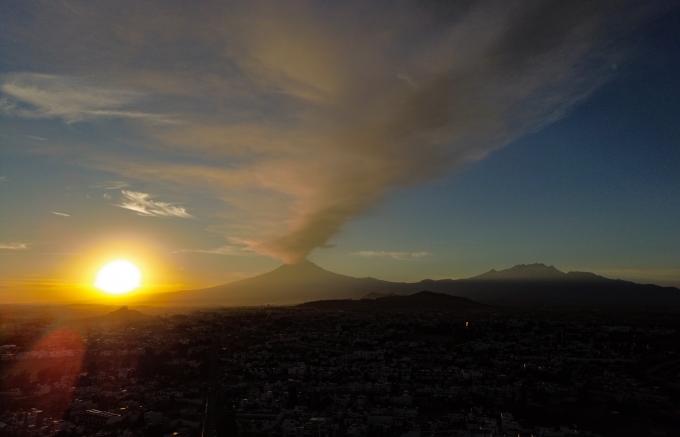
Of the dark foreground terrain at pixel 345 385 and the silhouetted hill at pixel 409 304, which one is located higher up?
the silhouetted hill at pixel 409 304

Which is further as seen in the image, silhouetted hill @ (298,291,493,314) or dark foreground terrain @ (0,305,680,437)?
silhouetted hill @ (298,291,493,314)

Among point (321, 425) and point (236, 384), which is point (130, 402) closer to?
point (236, 384)

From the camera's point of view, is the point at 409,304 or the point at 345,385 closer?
the point at 345,385

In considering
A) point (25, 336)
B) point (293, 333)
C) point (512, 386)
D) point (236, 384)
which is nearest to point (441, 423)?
point (512, 386)

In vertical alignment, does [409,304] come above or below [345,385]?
above

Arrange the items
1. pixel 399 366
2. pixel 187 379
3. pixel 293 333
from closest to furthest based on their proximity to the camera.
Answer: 1. pixel 187 379
2. pixel 399 366
3. pixel 293 333

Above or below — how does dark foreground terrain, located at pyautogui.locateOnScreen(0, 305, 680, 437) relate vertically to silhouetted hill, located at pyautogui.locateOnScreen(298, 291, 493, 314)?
below

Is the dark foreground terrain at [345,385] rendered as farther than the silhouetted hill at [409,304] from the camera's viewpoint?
No

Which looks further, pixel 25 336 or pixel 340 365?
pixel 25 336
